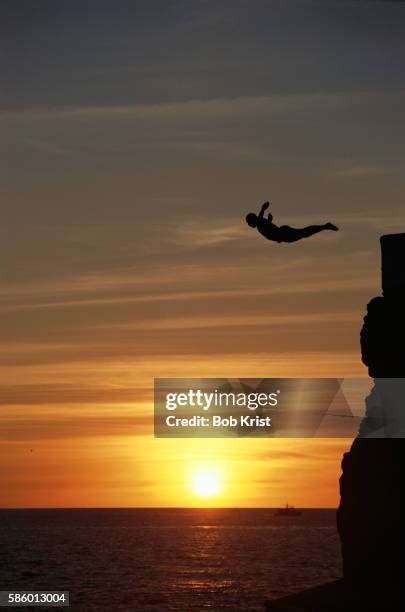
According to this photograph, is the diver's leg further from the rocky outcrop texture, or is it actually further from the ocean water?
the ocean water

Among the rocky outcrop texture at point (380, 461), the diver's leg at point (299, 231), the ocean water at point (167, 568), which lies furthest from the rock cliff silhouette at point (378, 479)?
the ocean water at point (167, 568)

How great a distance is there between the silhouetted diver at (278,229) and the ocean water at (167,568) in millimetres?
45534

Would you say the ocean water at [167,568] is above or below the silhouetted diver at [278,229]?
above

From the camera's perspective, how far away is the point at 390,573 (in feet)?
77.8

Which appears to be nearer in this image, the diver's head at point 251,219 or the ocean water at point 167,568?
the diver's head at point 251,219

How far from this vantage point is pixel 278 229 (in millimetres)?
24422

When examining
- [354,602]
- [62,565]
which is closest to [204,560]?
[62,565]

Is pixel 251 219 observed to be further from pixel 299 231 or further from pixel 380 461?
pixel 380 461

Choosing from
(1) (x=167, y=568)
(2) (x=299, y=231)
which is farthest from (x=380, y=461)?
(1) (x=167, y=568)

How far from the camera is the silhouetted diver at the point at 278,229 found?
2422 centimetres

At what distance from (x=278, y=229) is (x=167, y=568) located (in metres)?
84.1

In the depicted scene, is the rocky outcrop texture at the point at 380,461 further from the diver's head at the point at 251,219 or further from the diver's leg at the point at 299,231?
the diver's head at the point at 251,219

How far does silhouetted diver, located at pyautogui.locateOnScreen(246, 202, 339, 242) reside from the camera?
24.2 m

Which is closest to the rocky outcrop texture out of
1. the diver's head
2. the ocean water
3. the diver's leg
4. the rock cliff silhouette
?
the rock cliff silhouette
